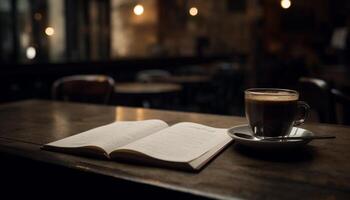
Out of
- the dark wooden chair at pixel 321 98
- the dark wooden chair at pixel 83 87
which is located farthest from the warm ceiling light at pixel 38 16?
the dark wooden chair at pixel 321 98

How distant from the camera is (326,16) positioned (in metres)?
10.4

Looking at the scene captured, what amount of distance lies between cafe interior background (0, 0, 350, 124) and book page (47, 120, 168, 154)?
820 mm

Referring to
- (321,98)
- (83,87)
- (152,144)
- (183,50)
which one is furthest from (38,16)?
(152,144)

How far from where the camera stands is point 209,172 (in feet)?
2.53

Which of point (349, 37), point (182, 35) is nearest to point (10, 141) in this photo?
point (349, 37)

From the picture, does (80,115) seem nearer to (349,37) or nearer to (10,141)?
(10,141)

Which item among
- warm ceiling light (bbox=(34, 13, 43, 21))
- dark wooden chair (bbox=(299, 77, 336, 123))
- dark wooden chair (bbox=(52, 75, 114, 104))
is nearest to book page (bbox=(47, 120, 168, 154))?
dark wooden chair (bbox=(299, 77, 336, 123))

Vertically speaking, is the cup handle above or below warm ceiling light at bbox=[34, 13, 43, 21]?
below

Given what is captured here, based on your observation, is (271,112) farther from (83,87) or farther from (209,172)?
(83,87)

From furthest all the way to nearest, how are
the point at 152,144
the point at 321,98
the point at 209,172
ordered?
the point at 321,98 < the point at 152,144 < the point at 209,172

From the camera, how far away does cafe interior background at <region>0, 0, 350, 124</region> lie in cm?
346

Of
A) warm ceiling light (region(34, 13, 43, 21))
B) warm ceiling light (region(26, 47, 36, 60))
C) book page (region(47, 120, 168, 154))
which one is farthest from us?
warm ceiling light (region(34, 13, 43, 21))

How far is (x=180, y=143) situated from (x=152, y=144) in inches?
2.7

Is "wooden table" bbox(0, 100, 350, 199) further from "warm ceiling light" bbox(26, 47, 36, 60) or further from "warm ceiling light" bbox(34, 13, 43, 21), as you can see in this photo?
"warm ceiling light" bbox(34, 13, 43, 21)
